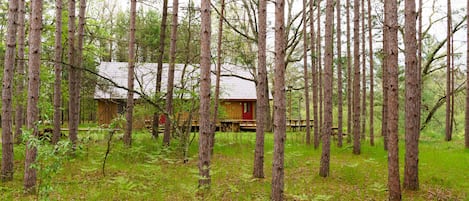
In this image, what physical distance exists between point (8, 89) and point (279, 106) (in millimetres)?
5285

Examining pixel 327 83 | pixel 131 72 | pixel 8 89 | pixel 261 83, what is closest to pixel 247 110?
pixel 131 72

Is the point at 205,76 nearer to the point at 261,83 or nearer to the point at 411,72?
the point at 261,83

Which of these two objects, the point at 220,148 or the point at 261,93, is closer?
the point at 261,93

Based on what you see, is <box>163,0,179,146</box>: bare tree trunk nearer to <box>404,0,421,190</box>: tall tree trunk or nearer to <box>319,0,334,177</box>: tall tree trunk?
<box>319,0,334,177</box>: tall tree trunk

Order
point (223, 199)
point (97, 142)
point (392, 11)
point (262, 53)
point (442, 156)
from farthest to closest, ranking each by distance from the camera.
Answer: point (97, 142) < point (442, 156) < point (262, 53) < point (223, 199) < point (392, 11)

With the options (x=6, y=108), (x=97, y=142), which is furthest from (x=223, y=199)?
(x=97, y=142)

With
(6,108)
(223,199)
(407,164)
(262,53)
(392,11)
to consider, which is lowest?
(223,199)

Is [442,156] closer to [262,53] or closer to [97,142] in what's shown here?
[262,53]

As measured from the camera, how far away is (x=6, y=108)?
7148mm

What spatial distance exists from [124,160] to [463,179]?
8779mm

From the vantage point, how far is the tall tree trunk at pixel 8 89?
7.18 meters

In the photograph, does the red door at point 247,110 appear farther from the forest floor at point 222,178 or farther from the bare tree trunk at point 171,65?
the bare tree trunk at point 171,65

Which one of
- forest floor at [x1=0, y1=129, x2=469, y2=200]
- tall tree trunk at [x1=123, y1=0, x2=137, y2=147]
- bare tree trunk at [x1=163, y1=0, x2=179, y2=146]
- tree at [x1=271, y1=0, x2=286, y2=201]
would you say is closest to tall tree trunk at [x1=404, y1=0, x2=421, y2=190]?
forest floor at [x1=0, y1=129, x2=469, y2=200]

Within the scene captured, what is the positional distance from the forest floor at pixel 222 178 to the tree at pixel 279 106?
0.62 meters
